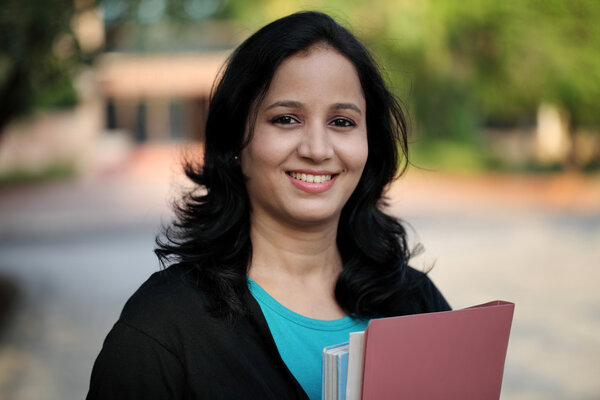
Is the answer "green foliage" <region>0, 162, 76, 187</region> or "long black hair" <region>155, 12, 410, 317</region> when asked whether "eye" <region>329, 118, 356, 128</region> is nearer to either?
"long black hair" <region>155, 12, 410, 317</region>

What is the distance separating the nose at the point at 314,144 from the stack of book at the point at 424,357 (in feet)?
1.44


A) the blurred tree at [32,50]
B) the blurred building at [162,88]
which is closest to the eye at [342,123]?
the blurred tree at [32,50]

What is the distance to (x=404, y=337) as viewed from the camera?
49.8 inches

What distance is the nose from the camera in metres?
1.50

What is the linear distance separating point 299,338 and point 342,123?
53 centimetres

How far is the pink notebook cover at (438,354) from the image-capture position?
1.25 metres

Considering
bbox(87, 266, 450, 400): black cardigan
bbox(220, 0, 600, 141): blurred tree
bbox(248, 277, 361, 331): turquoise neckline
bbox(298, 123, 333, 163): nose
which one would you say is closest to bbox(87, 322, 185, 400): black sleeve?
bbox(87, 266, 450, 400): black cardigan

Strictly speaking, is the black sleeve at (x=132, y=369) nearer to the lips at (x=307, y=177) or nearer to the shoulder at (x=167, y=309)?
the shoulder at (x=167, y=309)

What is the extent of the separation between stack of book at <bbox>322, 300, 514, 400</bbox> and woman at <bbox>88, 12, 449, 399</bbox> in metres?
0.21

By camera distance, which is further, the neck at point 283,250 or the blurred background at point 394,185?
the blurred background at point 394,185

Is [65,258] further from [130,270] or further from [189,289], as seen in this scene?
[189,289]

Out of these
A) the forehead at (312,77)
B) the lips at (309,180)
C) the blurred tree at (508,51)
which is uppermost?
the blurred tree at (508,51)

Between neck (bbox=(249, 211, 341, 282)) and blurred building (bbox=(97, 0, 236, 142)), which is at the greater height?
blurred building (bbox=(97, 0, 236, 142))

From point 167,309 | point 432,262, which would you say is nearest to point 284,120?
point 167,309
